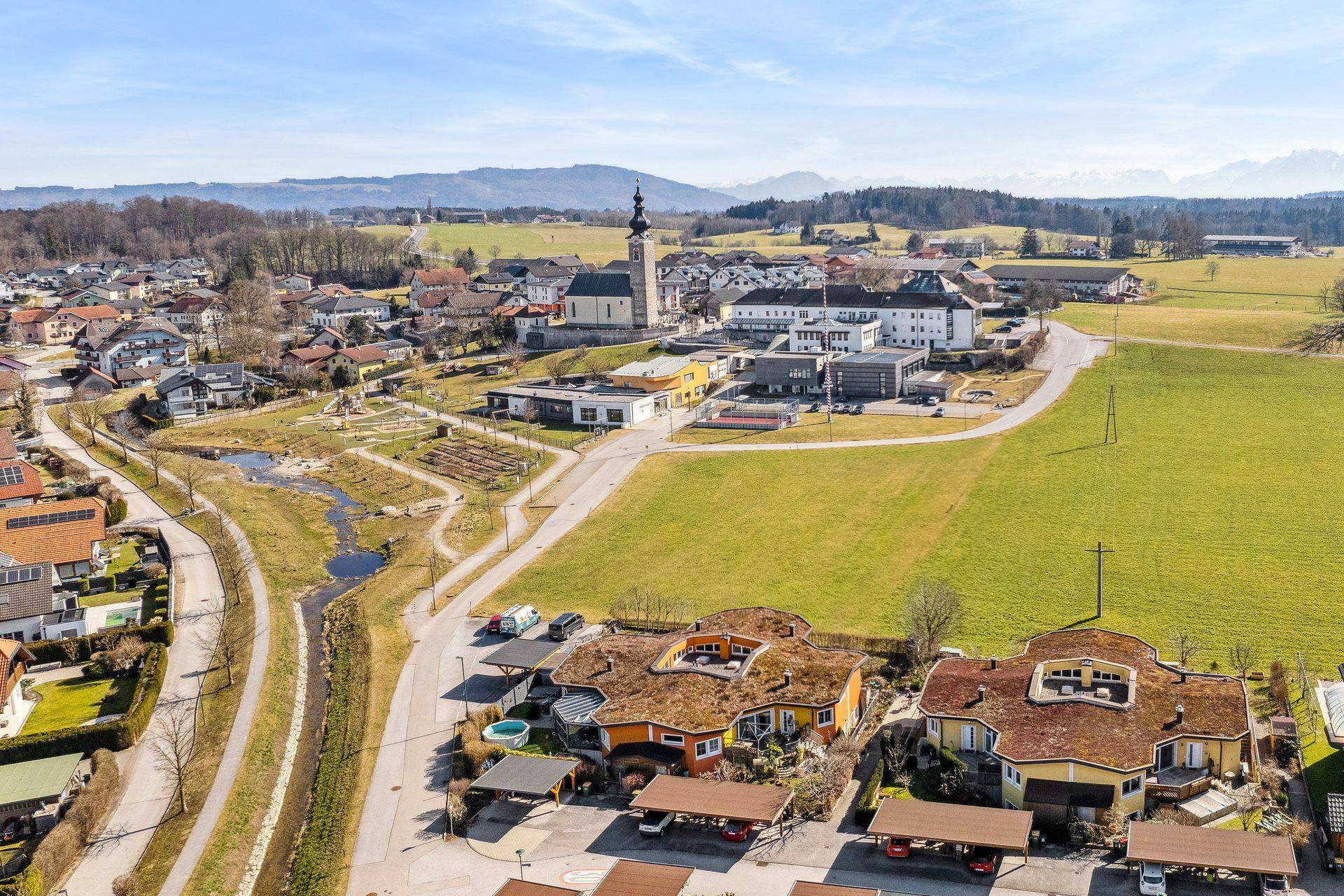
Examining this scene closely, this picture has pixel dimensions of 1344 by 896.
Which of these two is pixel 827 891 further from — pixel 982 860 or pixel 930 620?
pixel 930 620

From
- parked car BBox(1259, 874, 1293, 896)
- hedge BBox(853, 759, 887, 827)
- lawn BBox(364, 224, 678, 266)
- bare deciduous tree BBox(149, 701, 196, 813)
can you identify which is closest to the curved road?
bare deciduous tree BBox(149, 701, 196, 813)

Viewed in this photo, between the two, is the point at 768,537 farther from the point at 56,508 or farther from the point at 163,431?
the point at 163,431

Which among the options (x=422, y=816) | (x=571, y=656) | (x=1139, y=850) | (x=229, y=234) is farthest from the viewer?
(x=229, y=234)

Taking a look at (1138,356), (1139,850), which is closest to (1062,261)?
(1138,356)

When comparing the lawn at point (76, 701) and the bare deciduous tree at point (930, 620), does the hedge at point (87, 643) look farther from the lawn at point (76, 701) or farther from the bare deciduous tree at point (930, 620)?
the bare deciduous tree at point (930, 620)

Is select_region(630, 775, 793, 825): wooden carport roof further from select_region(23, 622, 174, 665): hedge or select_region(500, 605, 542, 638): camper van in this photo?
select_region(23, 622, 174, 665): hedge

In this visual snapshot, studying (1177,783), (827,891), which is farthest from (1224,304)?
(827,891)
